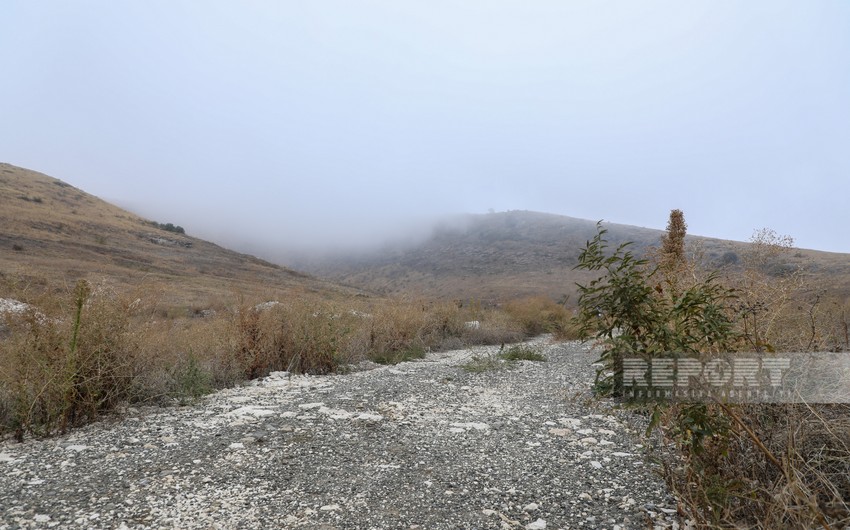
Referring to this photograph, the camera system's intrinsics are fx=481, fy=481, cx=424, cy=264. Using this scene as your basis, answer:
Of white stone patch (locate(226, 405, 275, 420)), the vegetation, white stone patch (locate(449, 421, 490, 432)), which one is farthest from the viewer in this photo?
white stone patch (locate(226, 405, 275, 420))

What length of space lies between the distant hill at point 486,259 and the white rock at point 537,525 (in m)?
37.8

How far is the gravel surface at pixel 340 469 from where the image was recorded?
3.00 m

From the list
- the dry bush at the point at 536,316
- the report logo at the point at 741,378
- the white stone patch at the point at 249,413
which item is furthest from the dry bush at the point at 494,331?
the report logo at the point at 741,378

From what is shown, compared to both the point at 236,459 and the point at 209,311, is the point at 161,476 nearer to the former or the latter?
the point at 236,459

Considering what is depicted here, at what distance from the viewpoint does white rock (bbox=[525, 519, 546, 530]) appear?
2.88 meters

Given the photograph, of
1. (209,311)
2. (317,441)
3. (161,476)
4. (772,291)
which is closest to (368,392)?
(317,441)

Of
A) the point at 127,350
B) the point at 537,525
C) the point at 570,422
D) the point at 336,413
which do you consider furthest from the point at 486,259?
the point at 537,525

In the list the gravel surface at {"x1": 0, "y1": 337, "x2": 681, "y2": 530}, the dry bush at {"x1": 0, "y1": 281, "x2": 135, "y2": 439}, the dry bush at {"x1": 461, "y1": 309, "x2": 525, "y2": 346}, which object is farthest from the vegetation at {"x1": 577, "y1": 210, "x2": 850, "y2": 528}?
the dry bush at {"x1": 461, "y1": 309, "x2": 525, "y2": 346}

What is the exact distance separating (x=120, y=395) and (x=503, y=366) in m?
6.51

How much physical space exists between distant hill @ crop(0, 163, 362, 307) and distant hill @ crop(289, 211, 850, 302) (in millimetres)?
15144

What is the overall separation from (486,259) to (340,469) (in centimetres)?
5679

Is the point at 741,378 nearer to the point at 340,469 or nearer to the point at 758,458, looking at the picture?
the point at 758,458

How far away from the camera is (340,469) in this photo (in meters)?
3.81

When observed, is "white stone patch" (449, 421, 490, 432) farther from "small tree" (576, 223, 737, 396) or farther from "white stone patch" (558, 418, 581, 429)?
"small tree" (576, 223, 737, 396)
